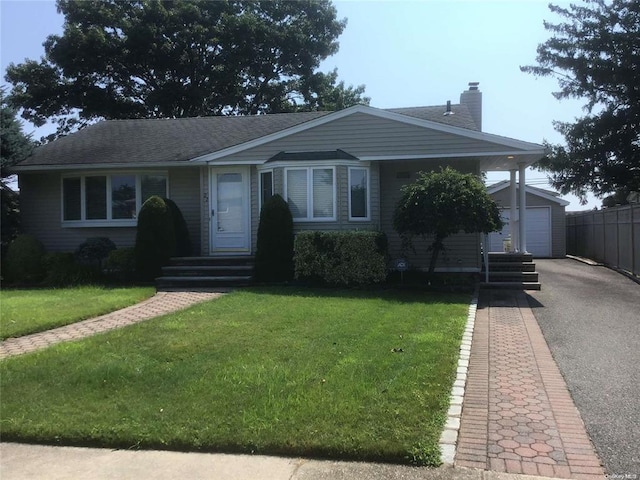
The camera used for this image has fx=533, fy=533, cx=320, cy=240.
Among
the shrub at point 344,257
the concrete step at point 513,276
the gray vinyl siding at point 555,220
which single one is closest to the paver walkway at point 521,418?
the shrub at point 344,257

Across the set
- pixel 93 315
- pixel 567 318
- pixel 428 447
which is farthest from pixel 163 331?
pixel 567 318

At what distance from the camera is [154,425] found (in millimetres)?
4234

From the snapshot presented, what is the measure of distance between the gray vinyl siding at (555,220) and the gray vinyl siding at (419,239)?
11.0m

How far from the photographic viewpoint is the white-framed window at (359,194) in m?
13.5

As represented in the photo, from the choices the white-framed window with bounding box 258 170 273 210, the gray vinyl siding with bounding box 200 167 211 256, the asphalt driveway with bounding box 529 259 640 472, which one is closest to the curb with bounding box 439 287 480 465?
the asphalt driveway with bounding box 529 259 640 472

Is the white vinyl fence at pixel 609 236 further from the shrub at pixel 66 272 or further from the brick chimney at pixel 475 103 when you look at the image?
the shrub at pixel 66 272

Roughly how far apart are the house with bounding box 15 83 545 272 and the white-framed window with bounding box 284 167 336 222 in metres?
0.03

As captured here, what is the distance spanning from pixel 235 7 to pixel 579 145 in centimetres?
2276

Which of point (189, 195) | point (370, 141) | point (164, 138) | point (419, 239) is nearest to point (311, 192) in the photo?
point (370, 141)

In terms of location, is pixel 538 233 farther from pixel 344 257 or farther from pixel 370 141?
pixel 344 257

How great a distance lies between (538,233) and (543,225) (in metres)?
0.43

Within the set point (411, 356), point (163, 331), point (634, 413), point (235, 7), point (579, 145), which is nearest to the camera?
point (634, 413)

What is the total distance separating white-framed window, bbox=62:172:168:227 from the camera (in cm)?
1545

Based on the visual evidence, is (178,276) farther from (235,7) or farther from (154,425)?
(235,7)
